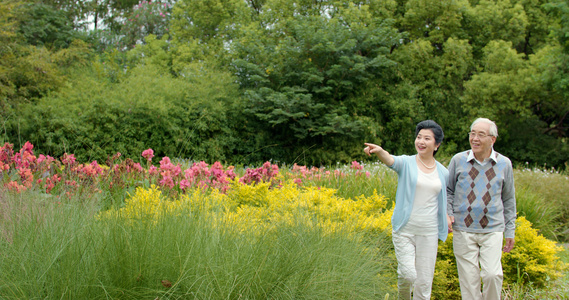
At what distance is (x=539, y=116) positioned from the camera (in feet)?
69.3

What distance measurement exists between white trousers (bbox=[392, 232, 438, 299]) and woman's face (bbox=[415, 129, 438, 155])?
67 centimetres

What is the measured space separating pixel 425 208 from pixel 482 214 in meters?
0.48

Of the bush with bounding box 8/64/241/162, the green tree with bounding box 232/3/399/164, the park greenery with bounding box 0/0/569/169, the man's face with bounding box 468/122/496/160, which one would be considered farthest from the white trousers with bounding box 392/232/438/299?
the green tree with bounding box 232/3/399/164

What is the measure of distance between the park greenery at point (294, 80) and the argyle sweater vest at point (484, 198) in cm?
917

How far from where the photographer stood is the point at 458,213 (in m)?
3.72

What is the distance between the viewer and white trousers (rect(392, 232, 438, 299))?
341 centimetres

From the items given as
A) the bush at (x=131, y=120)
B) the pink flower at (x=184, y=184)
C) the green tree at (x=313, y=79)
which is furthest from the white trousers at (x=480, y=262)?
the green tree at (x=313, y=79)

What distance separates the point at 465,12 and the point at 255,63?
924 centimetres

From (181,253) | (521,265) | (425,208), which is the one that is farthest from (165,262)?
(521,265)

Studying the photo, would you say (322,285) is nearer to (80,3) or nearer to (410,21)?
(410,21)

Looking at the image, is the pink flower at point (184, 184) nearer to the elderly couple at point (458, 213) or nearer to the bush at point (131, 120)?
the elderly couple at point (458, 213)

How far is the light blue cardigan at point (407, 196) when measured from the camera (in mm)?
3525

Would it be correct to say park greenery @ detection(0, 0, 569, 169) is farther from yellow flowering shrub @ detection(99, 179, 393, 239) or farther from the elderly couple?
the elderly couple

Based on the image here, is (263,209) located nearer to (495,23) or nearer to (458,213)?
(458,213)
